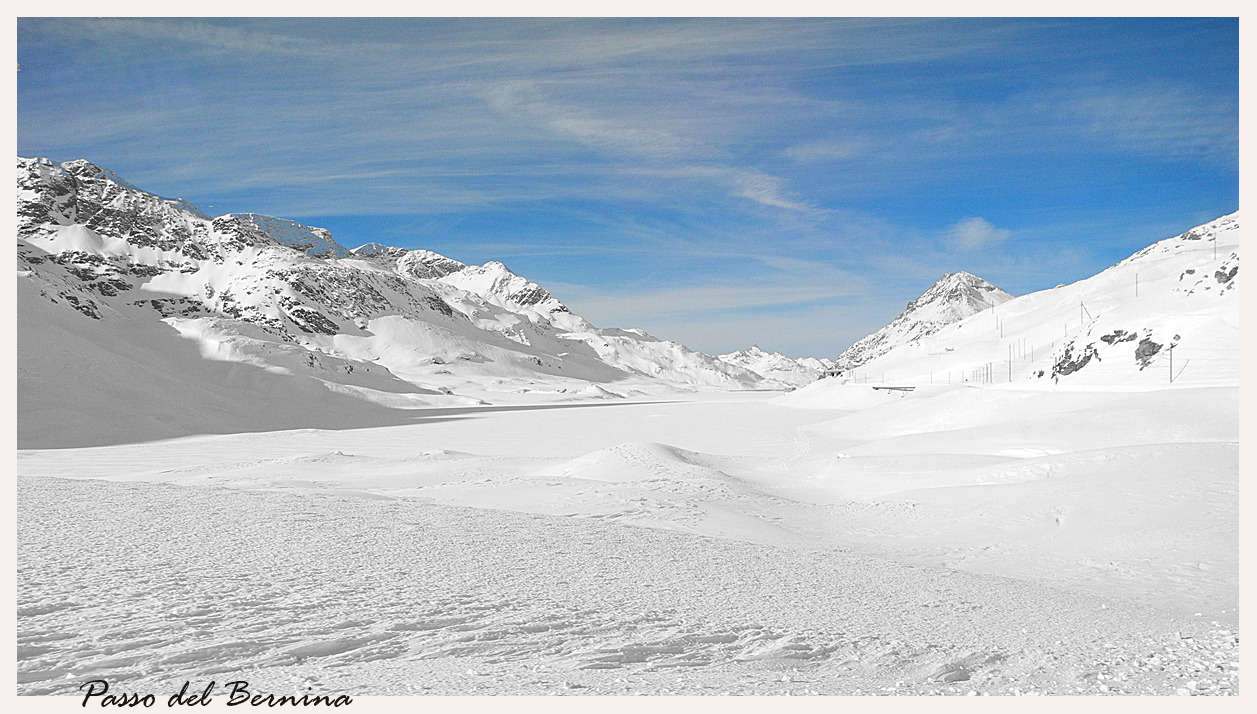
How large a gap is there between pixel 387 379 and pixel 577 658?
115202 millimetres

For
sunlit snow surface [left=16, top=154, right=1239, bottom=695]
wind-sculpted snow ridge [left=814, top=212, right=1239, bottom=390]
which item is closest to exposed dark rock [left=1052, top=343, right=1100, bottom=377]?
wind-sculpted snow ridge [left=814, top=212, right=1239, bottom=390]

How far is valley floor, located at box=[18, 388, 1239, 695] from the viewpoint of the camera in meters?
4.09

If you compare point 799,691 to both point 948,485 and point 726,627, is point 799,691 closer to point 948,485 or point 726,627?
point 726,627

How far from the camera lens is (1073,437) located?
17594 mm

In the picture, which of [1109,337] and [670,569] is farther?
[1109,337]

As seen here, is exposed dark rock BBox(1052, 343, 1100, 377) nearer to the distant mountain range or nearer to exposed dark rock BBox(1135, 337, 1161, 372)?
the distant mountain range

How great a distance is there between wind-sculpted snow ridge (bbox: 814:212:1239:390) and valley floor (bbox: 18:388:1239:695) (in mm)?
18875

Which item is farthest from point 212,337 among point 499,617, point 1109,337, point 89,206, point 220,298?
point 89,206

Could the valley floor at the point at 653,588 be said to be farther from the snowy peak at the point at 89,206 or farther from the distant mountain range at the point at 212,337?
the snowy peak at the point at 89,206

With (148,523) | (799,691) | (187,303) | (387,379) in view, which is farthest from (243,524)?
(187,303)

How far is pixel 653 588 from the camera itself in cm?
585

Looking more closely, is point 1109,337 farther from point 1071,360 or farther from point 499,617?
point 499,617

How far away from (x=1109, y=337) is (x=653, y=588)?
1801 inches

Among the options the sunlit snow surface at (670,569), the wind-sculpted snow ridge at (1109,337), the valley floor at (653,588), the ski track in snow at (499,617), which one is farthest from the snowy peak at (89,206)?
the ski track in snow at (499,617)
